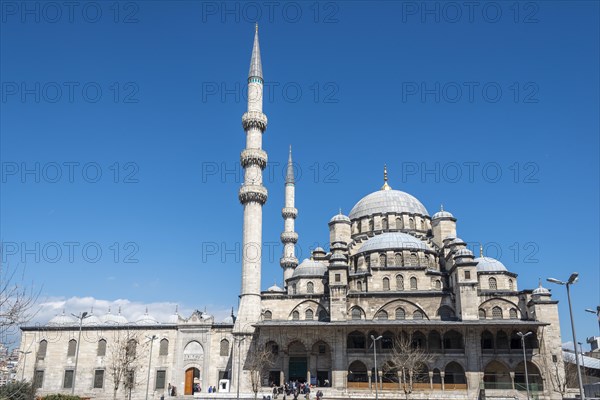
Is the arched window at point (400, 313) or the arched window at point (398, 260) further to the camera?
the arched window at point (398, 260)

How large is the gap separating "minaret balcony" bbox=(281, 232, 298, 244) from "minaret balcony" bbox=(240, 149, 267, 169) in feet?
34.0

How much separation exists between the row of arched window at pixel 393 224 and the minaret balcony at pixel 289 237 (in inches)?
233

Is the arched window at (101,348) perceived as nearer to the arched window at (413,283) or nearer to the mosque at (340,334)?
the mosque at (340,334)

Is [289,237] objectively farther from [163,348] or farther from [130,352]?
[130,352]

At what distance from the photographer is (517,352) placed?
111ft

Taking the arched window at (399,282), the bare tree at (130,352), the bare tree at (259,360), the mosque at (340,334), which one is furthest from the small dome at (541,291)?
the bare tree at (130,352)

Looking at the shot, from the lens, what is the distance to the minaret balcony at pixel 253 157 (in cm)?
4056

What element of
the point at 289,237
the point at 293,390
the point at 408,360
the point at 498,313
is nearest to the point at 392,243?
the point at 498,313

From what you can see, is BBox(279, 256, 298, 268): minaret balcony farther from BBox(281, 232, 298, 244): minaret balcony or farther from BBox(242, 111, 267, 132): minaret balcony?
BBox(242, 111, 267, 132): minaret balcony

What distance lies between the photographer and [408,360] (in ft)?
102

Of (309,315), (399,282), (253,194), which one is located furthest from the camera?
(253,194)

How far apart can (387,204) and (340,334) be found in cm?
1580

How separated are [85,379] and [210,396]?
12.7 metres

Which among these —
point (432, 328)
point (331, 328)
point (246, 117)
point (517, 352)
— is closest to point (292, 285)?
point (331, 328)
